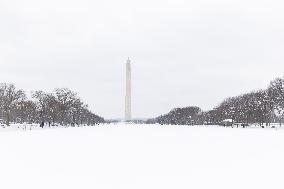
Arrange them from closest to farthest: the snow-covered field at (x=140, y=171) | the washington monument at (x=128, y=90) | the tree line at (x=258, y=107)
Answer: the snow-covered field at (x=140, y=171), the tree line at (x=258, y=107), the washington monument at (x=128, y=90)

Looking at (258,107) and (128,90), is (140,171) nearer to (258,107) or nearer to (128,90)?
(258,107)

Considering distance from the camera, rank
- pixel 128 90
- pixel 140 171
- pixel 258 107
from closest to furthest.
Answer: pixel 140 171
pixel 258 107
pixel 128 90

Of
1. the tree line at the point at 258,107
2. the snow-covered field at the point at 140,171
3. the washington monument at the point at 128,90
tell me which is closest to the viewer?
the snow-covered field at the point at 140,171

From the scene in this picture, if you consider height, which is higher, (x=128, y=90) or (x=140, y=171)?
(x=128, y=90)

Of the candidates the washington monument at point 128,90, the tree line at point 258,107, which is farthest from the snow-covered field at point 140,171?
the washington monument at point 128,90

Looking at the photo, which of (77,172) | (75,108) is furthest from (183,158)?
(75,108)

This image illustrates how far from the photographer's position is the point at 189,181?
12891mm

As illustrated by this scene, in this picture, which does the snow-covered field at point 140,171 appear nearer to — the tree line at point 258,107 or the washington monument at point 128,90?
the tree line at point 258,107

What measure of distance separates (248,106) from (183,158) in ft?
300

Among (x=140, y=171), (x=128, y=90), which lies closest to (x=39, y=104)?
(x=128, y=90)

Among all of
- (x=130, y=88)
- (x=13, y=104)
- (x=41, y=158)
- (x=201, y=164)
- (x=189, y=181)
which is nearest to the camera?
(x=189, y=181)

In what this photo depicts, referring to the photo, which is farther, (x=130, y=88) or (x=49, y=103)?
(x=130, y=88)

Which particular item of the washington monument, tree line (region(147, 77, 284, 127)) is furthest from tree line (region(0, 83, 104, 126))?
tree line (region(147, 77, 284, 127))

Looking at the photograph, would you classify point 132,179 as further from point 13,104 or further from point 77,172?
point 13,104
